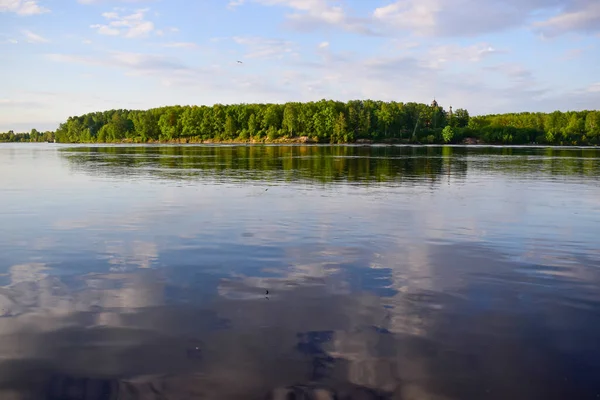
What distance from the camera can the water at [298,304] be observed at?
7984 millimetres

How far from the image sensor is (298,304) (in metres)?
11.3

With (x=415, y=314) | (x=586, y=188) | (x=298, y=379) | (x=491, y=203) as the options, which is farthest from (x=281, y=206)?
(x=586, y=188)

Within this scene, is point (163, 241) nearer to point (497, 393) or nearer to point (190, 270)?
point (190, 270)

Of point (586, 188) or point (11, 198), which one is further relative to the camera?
point (586, 188)

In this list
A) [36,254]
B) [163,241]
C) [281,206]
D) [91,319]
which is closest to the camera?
[91,319]

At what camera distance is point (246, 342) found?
9266mm

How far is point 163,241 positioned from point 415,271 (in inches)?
362

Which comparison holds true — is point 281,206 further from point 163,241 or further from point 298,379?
point 298,379

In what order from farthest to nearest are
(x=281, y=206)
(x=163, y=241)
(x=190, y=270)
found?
(x=281, y=206)
(x=163, y=241)
(x=190, y=270)

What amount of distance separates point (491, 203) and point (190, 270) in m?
20.3

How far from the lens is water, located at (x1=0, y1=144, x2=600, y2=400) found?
26.2ft

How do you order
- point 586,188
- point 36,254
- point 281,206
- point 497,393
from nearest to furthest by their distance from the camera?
point 497,393 < point 36,254 < point 281,206 < point 586,188

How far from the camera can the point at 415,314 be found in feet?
35.2

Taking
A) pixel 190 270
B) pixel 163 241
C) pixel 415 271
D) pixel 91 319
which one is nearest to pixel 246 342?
pixel 91 319
